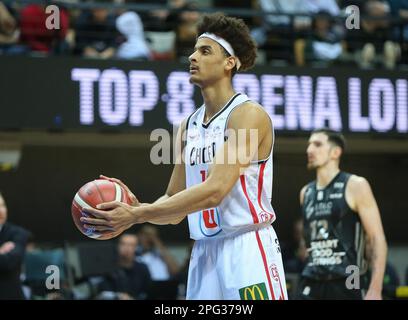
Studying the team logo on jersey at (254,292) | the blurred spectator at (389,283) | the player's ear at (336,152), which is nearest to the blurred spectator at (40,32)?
the player's ear at (336,152)

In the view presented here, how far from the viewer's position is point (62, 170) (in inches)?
521

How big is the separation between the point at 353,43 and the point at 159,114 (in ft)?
10.6

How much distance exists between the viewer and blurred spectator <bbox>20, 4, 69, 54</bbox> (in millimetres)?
11445

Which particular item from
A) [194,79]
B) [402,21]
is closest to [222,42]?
[194,79]

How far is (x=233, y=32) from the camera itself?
218 inches

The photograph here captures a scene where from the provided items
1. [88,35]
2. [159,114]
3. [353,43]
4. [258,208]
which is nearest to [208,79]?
[258,208]

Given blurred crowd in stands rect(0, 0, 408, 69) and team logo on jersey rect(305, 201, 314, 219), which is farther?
blurred crowd in stands rect(0, 0, 408, 69)

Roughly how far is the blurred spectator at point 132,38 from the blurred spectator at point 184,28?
426mm

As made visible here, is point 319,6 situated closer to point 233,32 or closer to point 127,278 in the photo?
point 127,278

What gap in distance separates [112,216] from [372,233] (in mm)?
3336

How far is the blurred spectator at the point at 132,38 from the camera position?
11.8 m

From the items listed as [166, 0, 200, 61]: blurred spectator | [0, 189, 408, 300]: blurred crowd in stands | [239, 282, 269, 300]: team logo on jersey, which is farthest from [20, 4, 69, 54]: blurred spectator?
[239, 282, 269, 300]: team logo on jersey

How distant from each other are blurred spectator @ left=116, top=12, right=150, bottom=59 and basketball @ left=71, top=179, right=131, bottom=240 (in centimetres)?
667

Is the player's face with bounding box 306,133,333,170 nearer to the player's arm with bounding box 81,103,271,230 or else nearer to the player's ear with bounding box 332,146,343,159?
the player's ear with bounding box 332,146,343,159
